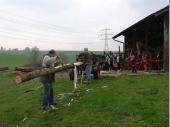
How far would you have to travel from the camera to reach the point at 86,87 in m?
18.1

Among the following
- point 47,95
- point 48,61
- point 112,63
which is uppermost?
point 48,61

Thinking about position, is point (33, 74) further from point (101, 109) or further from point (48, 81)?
point (101, 109)

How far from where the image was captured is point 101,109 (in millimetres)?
12852

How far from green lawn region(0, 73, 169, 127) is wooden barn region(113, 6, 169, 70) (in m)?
7.02

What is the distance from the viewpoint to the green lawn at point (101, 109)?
11.5m

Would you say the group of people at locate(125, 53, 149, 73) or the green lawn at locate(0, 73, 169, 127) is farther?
the group of people at locate(125, 53, 149, 73)

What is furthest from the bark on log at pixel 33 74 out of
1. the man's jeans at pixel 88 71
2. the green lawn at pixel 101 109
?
the man's jeans at pixel 88 71

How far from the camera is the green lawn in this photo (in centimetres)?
1145

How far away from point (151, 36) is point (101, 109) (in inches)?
656

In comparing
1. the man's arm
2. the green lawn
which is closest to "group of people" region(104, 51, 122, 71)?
the green lawn

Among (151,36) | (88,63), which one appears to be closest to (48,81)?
(88,63)

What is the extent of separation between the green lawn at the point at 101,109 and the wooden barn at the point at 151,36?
702 cm

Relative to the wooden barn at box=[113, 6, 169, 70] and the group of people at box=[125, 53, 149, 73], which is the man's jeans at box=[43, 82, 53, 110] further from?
the wooden barn at box=[113, 6, 169, 70]

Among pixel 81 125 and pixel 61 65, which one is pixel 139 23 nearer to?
pixel 61 65
